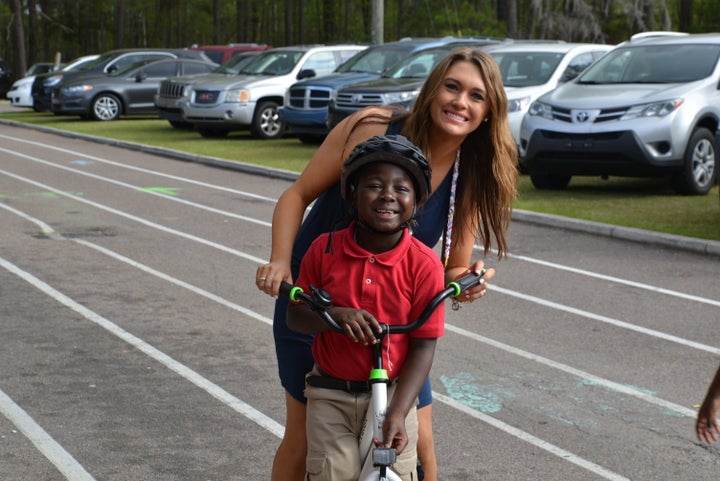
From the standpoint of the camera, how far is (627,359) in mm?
7098

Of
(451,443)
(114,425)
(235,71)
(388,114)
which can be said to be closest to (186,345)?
(114,425)

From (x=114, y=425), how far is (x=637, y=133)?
9834mm

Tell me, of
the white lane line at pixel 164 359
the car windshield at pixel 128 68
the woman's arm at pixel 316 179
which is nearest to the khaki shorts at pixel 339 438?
the woman's arm at pixel 316 179

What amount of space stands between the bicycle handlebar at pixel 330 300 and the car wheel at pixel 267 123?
70.0 feet

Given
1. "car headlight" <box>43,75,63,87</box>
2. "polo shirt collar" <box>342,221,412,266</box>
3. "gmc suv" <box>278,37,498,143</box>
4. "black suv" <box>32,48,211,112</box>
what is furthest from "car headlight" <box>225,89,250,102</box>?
"polo shirt collar" <box>342,221,412,266</box>

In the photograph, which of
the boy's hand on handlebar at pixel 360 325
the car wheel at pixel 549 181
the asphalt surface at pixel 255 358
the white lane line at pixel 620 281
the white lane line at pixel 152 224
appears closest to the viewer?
the boy's hand on handlebar at pixel 360 325

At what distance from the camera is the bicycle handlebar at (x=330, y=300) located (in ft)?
10.1

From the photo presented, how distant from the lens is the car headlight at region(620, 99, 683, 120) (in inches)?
561

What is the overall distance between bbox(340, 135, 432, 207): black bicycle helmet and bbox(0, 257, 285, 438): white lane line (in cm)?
264

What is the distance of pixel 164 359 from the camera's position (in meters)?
6.94

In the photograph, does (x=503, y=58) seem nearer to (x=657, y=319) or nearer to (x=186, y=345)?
(x=657, y=319)

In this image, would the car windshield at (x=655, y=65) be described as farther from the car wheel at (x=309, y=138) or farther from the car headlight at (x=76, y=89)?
the car headlight at (x=76, y=89)

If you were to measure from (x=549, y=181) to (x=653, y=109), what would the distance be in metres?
2.07

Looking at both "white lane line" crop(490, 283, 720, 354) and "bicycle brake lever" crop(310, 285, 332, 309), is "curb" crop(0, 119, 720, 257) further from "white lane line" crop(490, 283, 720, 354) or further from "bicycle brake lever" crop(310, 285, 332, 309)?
"bicycle brake lever" crop(310, 285, 332, 309)
